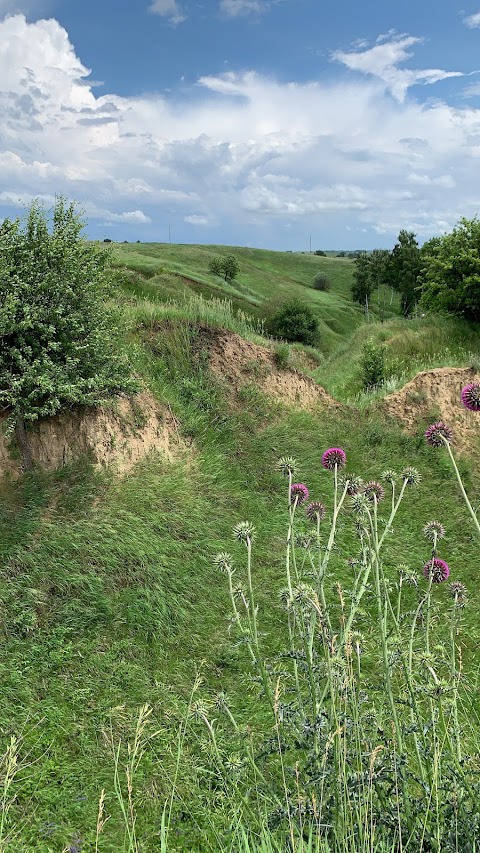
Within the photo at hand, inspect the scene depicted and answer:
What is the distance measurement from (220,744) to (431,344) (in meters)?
18.8

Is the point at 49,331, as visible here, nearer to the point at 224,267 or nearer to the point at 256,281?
the point at 224,267

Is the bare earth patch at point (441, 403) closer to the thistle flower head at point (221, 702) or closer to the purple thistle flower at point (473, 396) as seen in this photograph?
the purple thistle flower at point (473, 396)

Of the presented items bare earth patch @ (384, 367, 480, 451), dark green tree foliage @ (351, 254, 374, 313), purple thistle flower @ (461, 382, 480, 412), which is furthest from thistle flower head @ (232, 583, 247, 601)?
dark green tree foliage @ (351, 254, 374, 313)

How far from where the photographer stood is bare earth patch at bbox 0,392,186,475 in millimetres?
9266

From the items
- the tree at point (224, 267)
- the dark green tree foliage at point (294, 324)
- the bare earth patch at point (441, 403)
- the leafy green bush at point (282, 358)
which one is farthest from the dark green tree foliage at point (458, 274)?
the tree at point (224, 267)

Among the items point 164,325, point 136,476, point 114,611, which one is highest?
point 164,325

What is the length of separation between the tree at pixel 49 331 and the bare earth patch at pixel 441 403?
6367mm

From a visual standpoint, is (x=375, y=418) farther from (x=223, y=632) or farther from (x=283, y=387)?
(x=223, y=632)

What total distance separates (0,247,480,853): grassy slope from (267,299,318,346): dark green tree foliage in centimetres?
4773

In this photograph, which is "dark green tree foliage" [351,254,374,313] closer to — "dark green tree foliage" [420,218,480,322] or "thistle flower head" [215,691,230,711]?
"dark green tree foliage" [420,218,480,322]

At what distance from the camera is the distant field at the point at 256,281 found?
4938 centimetres

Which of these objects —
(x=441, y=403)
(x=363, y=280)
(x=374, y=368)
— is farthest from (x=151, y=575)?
(x=363, y=280)

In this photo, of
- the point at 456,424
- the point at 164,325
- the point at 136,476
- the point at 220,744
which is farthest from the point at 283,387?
the point at 220,744

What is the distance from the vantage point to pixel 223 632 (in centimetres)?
739
